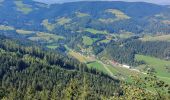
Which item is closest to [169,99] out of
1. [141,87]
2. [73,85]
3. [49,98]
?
[141,87]

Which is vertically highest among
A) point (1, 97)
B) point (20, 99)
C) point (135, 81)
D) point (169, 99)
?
point (135, 81)

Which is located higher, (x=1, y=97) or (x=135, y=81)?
(x=135, y=81)

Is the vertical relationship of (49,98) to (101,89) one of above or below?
above

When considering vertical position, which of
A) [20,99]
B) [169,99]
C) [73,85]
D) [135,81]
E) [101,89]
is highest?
[135,81]

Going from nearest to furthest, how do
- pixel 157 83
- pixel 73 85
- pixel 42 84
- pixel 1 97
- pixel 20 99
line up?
pixel 157 83
pixel 73 85
pixel 1 97
pixel 20 99
pixel 42 84

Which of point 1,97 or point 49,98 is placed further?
point 49,98

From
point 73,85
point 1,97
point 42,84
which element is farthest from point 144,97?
point 42,84

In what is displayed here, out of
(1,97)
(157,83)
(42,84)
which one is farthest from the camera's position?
(42,84)

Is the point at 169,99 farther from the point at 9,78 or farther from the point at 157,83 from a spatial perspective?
the point at 9,78

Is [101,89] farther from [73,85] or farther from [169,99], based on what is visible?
[169,99]
